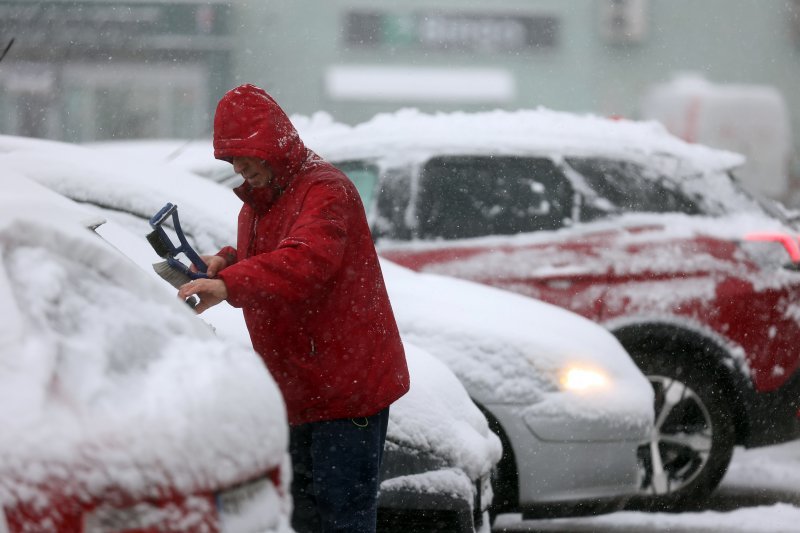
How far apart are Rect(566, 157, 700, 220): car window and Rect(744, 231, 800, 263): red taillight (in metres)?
0.45

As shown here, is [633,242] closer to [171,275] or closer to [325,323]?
[325,323]

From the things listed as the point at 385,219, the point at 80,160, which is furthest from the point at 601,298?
the point at 80,160

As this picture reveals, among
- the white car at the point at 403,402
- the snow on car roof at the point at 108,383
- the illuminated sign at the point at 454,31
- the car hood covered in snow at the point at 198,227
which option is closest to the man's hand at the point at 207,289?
the snow on car roof at the point at 108,383

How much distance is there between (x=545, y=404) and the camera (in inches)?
181

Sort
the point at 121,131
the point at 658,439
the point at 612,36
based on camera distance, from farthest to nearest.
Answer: the point at 612,36, the point at 121,131, the point at 658,439

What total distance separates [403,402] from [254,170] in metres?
1.01

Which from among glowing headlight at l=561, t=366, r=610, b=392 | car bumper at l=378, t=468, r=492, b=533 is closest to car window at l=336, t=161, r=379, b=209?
glowing headlight at l=561, t=366, r=610, b=392

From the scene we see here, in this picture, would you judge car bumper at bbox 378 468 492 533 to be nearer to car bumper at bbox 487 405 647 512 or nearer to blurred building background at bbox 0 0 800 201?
car bumper at bbox 487 405 647 512

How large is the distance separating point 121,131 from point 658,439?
23113mm

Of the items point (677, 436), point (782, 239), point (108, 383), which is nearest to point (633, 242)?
point (782, 239)

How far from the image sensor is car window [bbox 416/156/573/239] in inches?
252

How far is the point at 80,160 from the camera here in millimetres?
4559

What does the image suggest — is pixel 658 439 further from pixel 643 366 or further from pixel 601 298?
pixel 601 298

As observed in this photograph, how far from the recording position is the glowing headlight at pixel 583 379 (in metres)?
4.66
